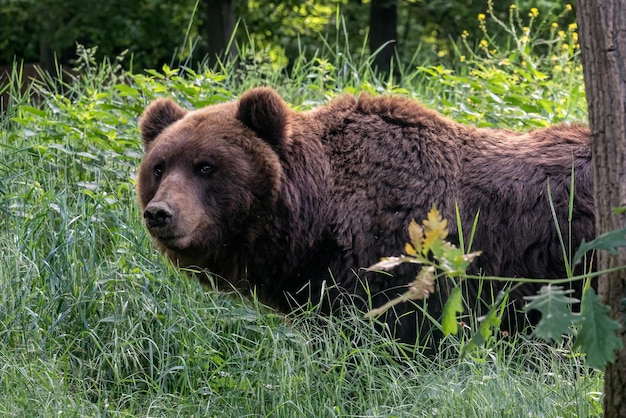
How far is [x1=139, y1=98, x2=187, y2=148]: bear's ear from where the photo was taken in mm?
5375

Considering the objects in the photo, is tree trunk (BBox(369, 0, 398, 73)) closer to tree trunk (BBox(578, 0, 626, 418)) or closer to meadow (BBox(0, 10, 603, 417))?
meadow (BBox(0, 10, 603, 417))

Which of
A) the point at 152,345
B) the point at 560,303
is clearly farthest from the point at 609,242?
the point at 152,345

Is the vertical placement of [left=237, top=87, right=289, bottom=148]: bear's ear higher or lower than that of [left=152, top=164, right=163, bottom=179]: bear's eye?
higher

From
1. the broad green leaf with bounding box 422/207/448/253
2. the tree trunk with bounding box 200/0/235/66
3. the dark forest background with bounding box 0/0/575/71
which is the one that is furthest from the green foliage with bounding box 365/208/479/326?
the tree trunk with bounding box 200/0/235/66

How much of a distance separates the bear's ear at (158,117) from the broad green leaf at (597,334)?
337 cm

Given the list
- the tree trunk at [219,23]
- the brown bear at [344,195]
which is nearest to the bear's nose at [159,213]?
the brown bear at [344,195]

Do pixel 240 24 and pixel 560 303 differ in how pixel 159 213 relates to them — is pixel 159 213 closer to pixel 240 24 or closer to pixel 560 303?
pixel 560 303

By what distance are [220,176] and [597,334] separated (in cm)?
274

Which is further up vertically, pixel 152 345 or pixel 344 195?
pixel 344 195

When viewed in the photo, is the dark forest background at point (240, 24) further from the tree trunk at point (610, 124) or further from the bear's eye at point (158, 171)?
the tree trunk at point (610, 124)

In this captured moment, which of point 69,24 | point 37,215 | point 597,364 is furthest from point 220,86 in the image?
point 69,24

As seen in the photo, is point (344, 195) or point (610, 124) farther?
point (344, 195)

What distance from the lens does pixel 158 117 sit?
17.7 ft

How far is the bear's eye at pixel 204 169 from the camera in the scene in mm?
4883
